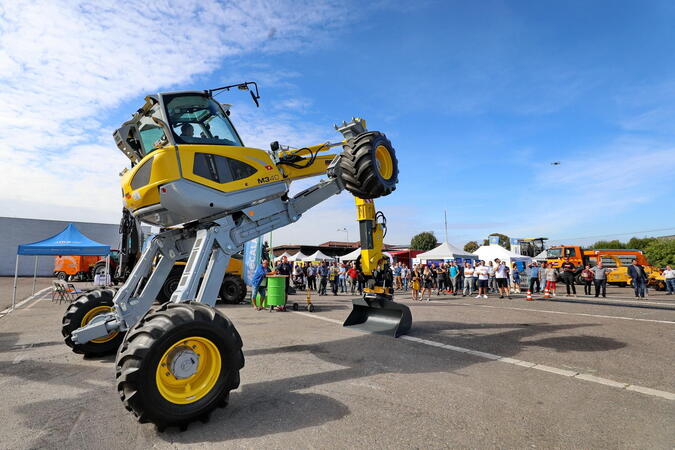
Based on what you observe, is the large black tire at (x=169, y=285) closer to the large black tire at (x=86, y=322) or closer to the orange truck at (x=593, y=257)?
the large black tire at (x=86, y=322)

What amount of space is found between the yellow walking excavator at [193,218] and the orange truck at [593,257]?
25214 millimetres

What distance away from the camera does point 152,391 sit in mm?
3293

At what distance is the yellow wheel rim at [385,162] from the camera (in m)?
6.50

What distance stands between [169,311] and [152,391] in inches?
28.8

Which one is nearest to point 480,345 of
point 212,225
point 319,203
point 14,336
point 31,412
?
point 319,203

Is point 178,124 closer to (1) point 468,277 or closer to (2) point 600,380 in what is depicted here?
(2) point 600,380

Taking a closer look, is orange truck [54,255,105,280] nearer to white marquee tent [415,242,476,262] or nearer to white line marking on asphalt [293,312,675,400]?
white marquee tent [415,242,476,262]

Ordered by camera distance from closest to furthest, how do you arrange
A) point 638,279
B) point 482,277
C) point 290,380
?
point 290,380
point 638,279
point 482,277

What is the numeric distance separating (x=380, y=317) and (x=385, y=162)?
3779 millimetres

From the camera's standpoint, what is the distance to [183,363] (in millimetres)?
3568

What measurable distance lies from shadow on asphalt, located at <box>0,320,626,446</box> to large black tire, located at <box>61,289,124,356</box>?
1.28 ft

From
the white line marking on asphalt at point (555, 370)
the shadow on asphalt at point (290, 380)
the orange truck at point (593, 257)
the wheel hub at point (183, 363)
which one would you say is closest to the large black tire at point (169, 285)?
the shadow on asphalt at point (290, 380)

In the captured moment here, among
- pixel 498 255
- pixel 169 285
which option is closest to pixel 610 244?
pixel 498 255

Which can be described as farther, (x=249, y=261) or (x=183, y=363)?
(x=249, y=261)
